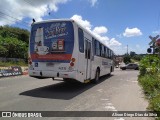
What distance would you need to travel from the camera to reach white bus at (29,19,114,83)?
11508 mm

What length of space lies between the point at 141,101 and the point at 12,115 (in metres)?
5.40

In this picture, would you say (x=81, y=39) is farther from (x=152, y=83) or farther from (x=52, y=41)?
(x=152, y=83)

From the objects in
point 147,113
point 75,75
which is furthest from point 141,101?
point 75,75

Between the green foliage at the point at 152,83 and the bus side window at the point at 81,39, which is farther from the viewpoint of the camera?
the bus side window at the point at 81,39

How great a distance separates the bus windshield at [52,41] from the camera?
1159 centimetres

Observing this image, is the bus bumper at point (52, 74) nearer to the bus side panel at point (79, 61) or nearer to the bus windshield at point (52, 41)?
the bus side panel at point (79, 61)

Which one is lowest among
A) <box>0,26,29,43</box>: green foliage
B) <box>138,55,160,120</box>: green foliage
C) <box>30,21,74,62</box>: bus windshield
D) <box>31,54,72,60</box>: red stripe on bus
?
<box>138,55,160,120</box>: green foliage

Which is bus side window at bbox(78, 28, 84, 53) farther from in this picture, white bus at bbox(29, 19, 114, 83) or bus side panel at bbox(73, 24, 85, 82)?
bus side panel at bbox(73, 24, 85, 82)

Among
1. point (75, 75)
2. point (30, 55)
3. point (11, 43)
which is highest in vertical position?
point (11, 43)

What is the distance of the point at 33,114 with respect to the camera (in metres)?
7.34

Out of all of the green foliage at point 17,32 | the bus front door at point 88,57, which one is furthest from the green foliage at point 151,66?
the green foliage at point 17,32

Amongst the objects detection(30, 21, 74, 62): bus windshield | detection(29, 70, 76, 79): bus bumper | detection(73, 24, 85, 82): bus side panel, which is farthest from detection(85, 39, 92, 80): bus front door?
detection(29, 70, 76, 79): bus bumper

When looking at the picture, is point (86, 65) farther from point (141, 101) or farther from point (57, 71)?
A: point (141, 101)

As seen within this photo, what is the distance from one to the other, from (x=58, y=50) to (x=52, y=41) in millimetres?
573
